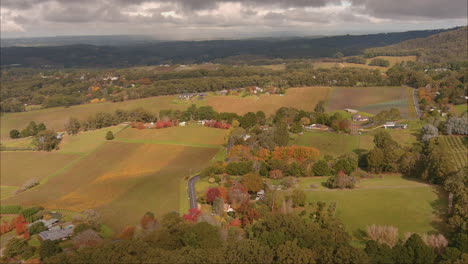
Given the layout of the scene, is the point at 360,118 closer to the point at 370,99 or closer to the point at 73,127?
the point at 370,99

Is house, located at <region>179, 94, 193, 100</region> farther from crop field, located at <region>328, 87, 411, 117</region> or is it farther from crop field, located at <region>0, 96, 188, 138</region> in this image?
crop field, located at <region>328, 87, 411, 117</region>

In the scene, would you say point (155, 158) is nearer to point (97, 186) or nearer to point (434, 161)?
point (97, 186)

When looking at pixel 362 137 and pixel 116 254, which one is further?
pixel 362 137

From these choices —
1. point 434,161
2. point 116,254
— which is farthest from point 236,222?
point 434,161

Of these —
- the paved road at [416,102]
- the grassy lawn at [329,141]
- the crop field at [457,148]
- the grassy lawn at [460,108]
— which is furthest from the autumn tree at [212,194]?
the grassy lawn at [460,108]

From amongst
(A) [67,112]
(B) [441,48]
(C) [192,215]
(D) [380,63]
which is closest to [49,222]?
(C) [192,215]

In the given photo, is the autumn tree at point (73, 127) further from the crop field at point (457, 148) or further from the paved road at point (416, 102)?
the paved road at point (416, 102)

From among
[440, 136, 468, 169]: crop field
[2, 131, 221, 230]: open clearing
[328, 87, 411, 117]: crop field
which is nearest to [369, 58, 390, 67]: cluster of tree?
[328, 87, 411, 117]: crop field

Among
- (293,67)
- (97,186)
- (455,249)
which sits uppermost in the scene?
(293,67)
